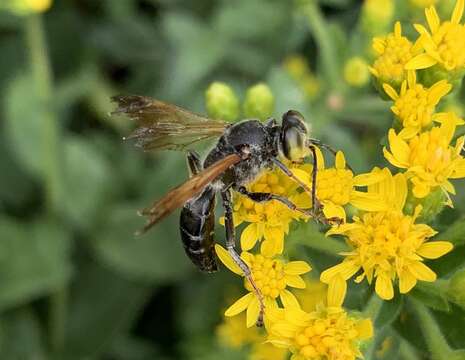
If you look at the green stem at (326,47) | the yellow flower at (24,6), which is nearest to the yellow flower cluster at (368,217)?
the green stem at (326,47)

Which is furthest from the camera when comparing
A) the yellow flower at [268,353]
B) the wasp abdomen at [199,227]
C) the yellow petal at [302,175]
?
the yellow flower at [268,353]

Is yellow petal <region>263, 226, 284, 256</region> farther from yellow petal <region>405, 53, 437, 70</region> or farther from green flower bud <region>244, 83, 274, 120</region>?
green flower bud <region>244, 83, 274, 120</region>

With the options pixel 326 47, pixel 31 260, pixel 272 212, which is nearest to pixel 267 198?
pixel 272 212

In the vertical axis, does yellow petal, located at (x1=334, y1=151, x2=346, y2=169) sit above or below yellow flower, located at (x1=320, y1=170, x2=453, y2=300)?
above

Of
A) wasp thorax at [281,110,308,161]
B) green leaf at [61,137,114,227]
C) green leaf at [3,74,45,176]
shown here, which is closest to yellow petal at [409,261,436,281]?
wasp thorax at [281,110,308,161]

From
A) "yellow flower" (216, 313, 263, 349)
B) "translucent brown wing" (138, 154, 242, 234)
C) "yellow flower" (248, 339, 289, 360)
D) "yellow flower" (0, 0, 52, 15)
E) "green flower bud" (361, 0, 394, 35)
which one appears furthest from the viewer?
"yellow flower" (216, 313, 263, 349)

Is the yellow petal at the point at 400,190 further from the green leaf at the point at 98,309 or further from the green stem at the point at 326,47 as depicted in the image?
the green leaf at the point at 98,309

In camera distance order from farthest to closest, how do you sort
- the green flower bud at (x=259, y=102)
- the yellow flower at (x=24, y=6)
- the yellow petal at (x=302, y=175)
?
the yellow flower at (x=24, y=6) → the green flower bud at (x=259, y=102) → the yellow petal at (x=302, y=175)
